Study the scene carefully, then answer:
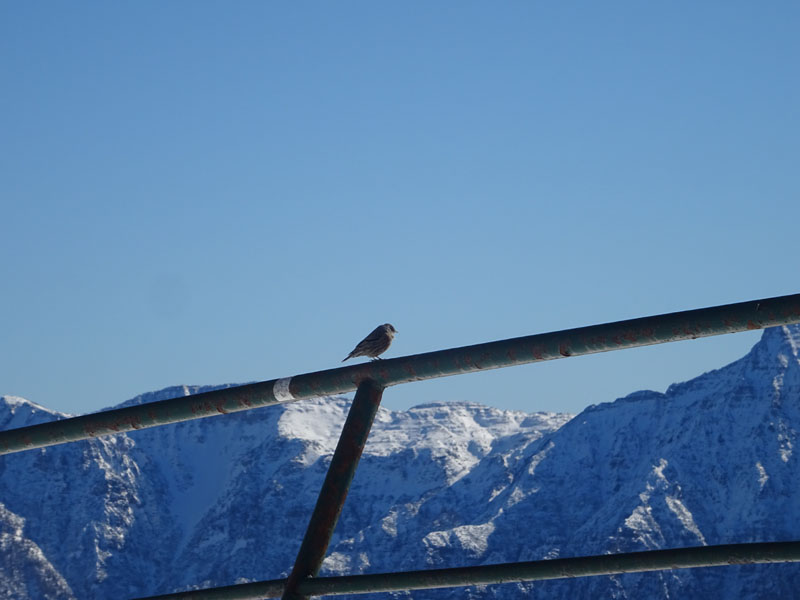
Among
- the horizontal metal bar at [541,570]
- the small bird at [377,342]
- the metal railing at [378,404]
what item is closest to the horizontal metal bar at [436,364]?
the metal railing at [378,404]

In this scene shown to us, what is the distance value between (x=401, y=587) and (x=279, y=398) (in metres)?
0.83

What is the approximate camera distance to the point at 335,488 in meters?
4.04

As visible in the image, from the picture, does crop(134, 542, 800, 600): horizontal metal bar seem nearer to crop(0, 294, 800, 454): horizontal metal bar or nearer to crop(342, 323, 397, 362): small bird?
crop(0, 294, 800, 454): horizontal metal bar

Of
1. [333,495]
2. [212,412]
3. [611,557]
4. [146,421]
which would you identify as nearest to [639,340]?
[611,557]

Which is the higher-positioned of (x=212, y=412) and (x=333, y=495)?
(x=212, y=412)

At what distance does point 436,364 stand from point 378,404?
27 cm

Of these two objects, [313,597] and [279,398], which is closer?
[313,597]

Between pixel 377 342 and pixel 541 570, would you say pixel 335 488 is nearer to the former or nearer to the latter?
pixel 541 570

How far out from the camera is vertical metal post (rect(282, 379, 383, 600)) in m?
4.00

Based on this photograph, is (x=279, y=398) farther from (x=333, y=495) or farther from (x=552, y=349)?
(x=552, y=349)

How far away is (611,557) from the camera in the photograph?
3447mm

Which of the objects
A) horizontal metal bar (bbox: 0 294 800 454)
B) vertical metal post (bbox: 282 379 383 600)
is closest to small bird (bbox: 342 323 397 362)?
horizontal metal bar (bbox: 0 294 800 454)

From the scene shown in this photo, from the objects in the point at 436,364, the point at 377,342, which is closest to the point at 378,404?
the point at 436,364

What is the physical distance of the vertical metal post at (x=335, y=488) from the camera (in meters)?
4.00
